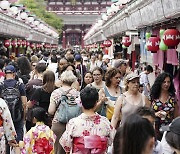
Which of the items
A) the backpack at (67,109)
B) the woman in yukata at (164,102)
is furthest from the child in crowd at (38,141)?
the woman in yukata at (164,102)

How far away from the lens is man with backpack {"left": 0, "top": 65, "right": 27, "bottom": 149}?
8367 millimetres

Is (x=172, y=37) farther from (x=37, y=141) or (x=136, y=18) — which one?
(x=136, y=18)

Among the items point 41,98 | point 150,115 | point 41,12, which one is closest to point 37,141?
point 41,98

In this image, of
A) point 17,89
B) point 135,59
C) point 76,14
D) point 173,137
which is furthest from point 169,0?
point 76,14

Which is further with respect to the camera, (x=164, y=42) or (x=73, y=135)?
(x=164, y=42)

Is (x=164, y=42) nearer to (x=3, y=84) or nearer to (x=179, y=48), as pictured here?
(x=179, y=48)

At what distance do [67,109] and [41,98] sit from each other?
1180 mm

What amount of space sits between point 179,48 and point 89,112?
4319 millimetres

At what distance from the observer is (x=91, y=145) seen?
18.4 ft

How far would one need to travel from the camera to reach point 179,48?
31.6 ft

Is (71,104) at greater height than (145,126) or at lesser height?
lesser

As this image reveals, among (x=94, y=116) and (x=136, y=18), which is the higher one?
(x=136, y=18)

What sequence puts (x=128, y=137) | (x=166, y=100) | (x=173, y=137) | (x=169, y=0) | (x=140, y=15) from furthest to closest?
(x=140, y=15) < (x=169, y=0) < (x=166, y=100) < (x=173, y=137) < (x=128, y=137)

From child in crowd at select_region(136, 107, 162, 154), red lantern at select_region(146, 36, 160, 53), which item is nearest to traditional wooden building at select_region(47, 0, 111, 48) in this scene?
red lantern at select_region(146, 36, 160, 53)
